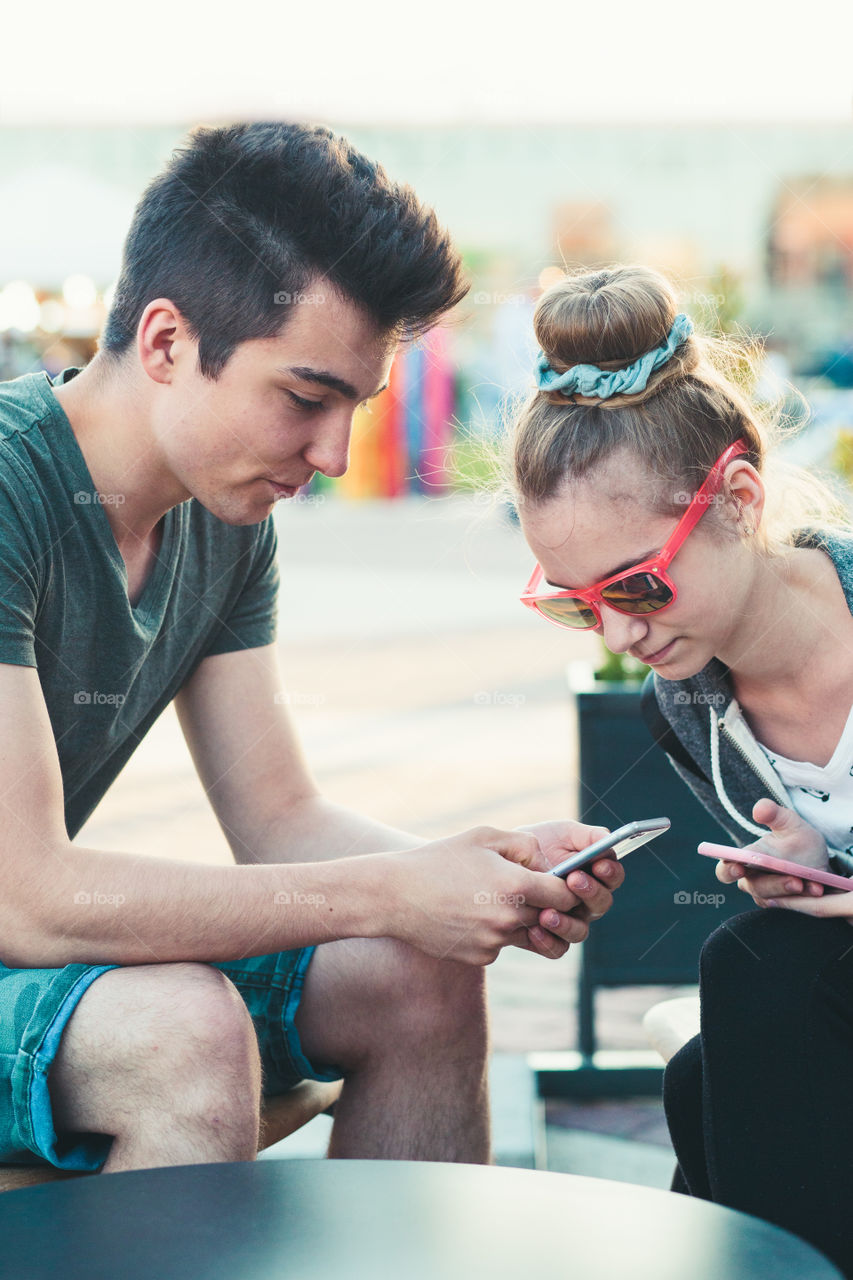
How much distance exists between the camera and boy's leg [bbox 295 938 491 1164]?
186 cm

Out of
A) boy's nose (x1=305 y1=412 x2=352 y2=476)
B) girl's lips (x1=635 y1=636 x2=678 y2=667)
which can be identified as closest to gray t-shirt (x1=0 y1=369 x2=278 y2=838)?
boy's nose (x1=305 y1=412 x2=352 y2=476)

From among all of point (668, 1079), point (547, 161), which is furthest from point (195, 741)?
point (547, 161)

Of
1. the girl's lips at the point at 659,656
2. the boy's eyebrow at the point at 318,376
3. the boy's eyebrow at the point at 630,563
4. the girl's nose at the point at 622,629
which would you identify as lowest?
the girl's lips at the point at 659,656

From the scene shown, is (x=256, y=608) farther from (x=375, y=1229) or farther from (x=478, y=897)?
(x=375, y=1229)

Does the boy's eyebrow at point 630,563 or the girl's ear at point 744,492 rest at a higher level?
the girl's ear at point 744,492

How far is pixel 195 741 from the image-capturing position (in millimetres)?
2213

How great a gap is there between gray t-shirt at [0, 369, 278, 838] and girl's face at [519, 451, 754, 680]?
1.96 ft

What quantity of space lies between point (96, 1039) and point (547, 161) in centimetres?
1885

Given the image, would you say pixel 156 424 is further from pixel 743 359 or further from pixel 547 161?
pixel 547 161

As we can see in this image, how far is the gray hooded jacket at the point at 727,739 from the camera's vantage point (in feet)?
6.01

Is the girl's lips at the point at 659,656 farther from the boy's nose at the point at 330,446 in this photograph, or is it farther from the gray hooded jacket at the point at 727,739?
the boy's nose at the point at 330,446

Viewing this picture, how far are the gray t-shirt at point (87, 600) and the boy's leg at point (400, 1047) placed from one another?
0.48 metres

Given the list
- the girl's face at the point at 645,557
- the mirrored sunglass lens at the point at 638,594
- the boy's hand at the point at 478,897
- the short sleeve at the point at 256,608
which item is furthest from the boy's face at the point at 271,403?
the boy's hand at the point at 478,897

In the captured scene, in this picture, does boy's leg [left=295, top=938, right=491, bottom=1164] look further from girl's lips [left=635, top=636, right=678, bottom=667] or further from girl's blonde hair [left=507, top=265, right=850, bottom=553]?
girl's blonde hair [left=507, top=265, right=850, bottom=553]
